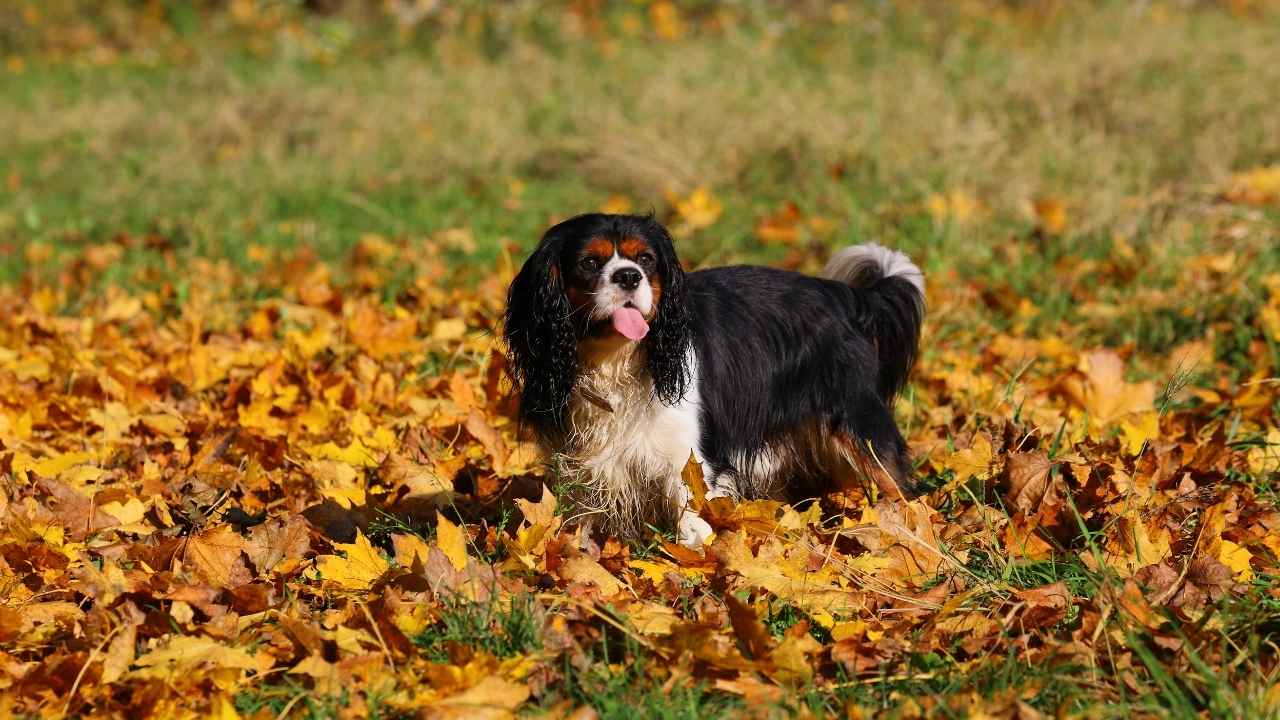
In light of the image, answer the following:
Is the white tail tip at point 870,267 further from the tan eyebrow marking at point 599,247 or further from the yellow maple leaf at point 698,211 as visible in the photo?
the yellow maple leaf at point 698,211

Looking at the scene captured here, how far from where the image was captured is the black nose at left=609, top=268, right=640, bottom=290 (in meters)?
3.33

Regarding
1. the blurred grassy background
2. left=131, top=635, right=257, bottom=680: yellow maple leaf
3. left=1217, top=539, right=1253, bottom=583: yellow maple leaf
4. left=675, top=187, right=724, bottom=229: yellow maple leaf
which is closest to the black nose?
left=131, top=635, right=257, bottom=680: yellow maple leaf

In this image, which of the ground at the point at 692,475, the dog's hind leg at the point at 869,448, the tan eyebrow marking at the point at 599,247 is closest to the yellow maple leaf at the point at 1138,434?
the ground at the point at 692,475

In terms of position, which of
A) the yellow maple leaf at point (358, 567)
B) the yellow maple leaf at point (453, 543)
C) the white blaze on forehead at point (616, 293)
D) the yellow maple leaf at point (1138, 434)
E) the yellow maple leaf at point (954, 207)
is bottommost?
the yellow maple leaf at point (1138, 434)

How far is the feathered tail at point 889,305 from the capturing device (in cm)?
418

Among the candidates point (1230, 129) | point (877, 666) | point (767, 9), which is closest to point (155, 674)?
point (877, 666)

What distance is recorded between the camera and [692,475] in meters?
3.18

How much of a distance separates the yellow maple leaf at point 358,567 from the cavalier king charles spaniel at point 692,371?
0.63 metres

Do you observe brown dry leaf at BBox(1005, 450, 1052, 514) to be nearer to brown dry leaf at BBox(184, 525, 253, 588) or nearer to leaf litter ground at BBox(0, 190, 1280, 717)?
leaf litter ground at BBox(0, 190, 1280, 717)

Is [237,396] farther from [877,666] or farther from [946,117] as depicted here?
[946,117]

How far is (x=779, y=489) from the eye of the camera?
4.09 metres

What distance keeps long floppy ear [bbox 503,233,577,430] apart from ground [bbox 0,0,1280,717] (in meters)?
0.37

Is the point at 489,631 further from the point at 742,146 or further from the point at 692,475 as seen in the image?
the point at 742,146

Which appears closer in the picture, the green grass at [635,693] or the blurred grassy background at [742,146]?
the green grass at [635,693]
